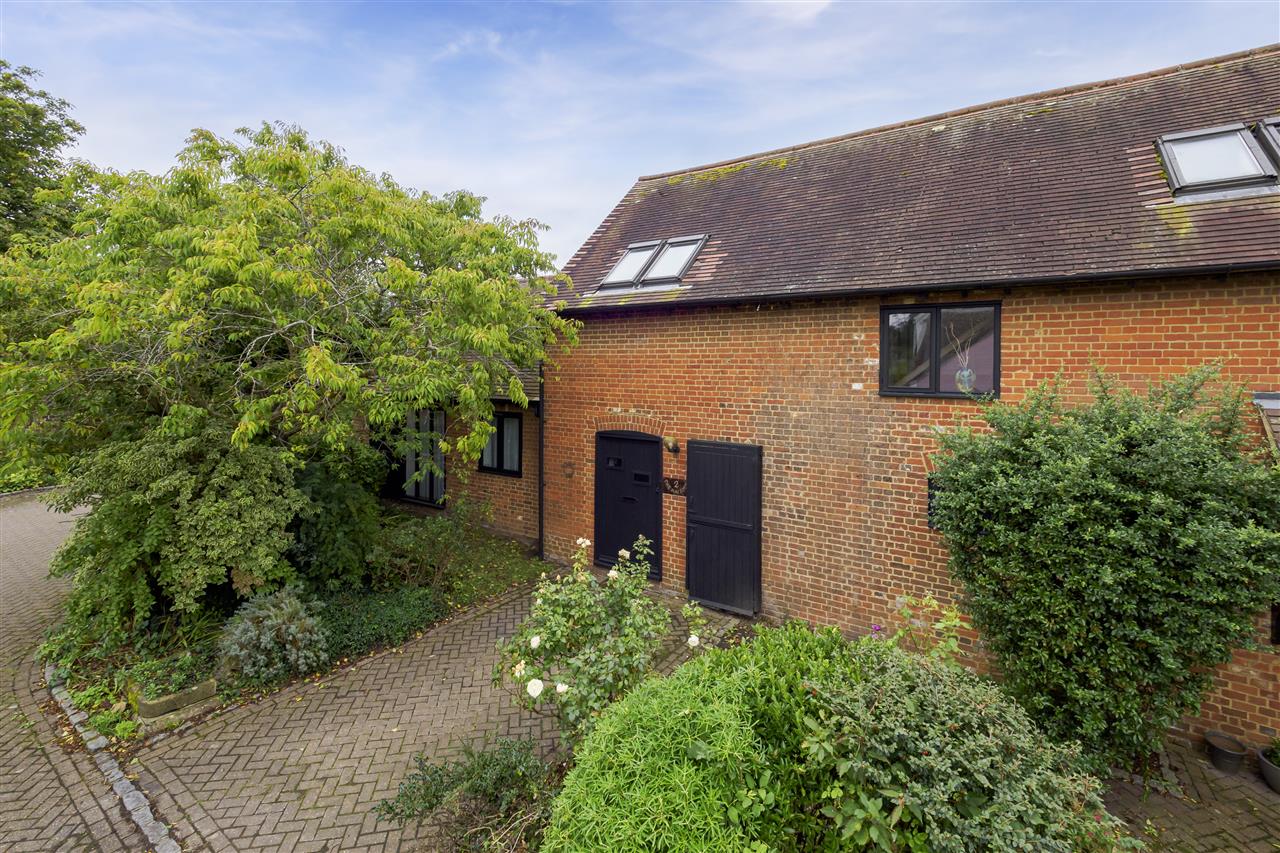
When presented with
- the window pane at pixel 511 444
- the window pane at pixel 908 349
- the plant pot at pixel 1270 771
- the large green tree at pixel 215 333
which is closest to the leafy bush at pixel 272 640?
the large green tree at pixel 215 333

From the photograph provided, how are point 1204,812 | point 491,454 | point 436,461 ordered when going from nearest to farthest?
point 1204,812, point 491,454, point 436,461

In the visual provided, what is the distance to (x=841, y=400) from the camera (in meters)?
6.34

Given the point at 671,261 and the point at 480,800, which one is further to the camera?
the point at 671,261

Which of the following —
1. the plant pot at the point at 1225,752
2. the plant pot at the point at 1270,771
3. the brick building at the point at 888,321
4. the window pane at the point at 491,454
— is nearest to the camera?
the plant pot at the point at 1270,771

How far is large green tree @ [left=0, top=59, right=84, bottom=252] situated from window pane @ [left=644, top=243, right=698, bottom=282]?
17507 mm

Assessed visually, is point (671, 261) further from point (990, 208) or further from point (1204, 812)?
point (1204, 812)

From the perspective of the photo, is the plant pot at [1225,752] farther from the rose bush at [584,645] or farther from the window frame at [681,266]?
the window frame at [681,266]

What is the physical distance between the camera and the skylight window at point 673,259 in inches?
317

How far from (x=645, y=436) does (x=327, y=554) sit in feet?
15.0

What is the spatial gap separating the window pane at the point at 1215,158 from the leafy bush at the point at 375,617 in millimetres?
9827

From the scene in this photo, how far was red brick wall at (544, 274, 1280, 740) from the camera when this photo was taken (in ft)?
15.3

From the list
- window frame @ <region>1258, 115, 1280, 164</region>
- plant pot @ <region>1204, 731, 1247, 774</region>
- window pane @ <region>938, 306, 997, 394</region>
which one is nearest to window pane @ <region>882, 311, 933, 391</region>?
window pane @ <region>938, 306, 997, 394</region>

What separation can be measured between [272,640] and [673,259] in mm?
7108

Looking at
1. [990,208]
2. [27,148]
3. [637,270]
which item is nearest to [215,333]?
[637,270]
